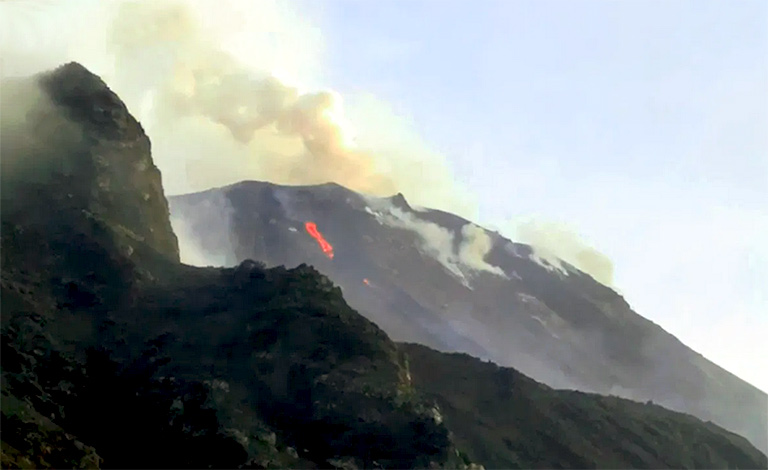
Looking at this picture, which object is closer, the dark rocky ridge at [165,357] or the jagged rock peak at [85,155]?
the dark rocky ridge at [165,357]

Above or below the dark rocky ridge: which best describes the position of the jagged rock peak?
above

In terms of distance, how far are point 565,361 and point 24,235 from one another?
155m

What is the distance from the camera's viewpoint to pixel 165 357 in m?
55.6

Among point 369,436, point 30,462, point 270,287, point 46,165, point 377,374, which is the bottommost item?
point 30,462

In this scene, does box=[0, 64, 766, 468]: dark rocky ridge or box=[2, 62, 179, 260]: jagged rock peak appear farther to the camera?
box=[2, 62, 179, 260]: jagged rock peak

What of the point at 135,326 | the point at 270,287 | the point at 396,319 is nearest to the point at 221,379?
the point at 135,326

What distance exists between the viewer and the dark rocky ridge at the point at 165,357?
47.6m

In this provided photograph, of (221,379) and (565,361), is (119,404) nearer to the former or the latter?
(221,379)

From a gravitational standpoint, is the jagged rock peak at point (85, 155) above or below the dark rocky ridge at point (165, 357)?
above

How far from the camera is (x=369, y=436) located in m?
51.8

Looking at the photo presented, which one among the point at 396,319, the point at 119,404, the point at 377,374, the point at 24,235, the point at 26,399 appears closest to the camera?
the point at 26,399

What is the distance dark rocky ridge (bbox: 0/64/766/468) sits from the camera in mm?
47625

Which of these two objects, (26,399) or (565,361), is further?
(565,361)

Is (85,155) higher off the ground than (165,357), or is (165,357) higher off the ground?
(85,155)
